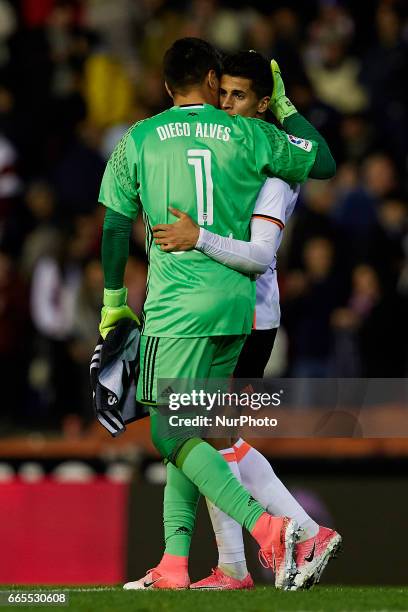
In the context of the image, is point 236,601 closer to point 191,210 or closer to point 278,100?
point 191,210

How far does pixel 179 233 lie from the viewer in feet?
19.9

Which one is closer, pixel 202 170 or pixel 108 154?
pixel 202 170

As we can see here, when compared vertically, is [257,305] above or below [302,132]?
below

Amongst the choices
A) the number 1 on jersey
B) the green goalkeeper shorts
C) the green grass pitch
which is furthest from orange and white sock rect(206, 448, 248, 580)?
the number 1 on jersey

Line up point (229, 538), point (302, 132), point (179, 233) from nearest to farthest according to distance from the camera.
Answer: point (179, 233), point (229, 538), point (302, 132)

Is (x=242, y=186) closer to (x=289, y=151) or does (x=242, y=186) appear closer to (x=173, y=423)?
(x=289, y=151)

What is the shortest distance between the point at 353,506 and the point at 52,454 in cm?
238

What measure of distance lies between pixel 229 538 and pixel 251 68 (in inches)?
77.7

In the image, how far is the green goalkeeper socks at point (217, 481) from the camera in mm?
5832

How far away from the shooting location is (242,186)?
20.2 ft

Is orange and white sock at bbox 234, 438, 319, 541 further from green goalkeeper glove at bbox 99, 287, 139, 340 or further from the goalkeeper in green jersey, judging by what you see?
green goalkeeper glove at bbox 99, 287, 139, 340

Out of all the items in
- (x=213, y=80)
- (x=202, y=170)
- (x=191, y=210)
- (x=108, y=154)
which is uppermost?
(x=213, y=80)

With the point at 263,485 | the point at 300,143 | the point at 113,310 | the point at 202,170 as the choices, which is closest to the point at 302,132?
the point at 300,143

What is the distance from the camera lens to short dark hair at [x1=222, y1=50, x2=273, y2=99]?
6.42 m
